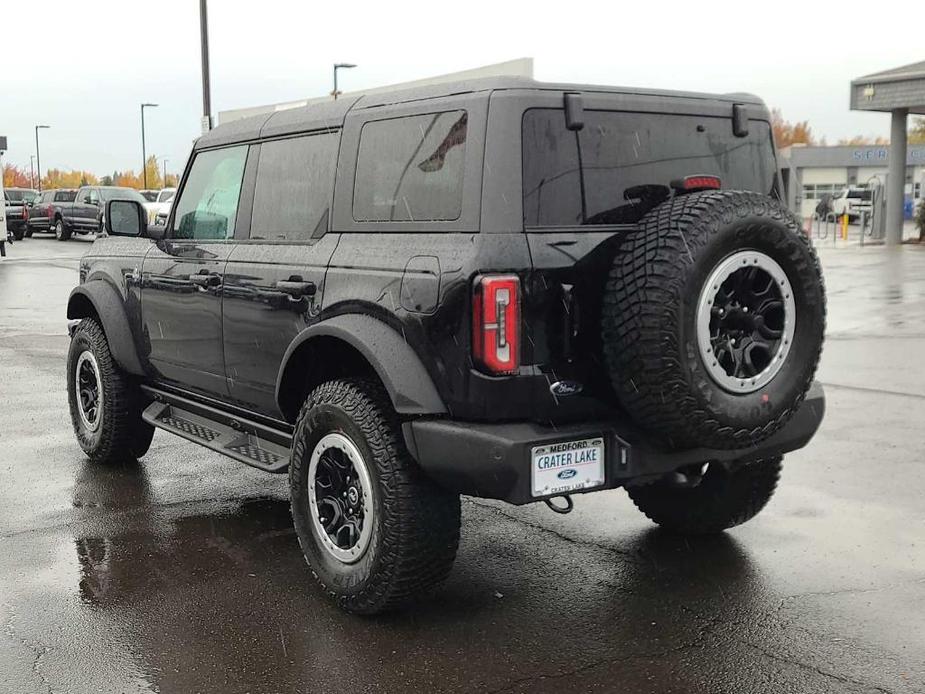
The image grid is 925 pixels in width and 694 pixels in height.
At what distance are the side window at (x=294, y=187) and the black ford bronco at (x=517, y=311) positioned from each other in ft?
0.06

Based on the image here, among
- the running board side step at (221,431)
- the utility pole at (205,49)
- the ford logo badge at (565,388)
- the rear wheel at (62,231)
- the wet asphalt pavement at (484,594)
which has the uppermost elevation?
the utility pole at (205,49)

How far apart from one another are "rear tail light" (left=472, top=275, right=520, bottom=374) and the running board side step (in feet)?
4.69

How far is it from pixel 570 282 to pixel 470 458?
2.32 feet

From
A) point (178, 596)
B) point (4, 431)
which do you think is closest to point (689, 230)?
point (178, 596)

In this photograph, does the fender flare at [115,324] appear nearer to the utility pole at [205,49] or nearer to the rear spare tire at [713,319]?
the rear spare tire at [713,319]

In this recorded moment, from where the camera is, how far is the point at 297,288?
4.30 m

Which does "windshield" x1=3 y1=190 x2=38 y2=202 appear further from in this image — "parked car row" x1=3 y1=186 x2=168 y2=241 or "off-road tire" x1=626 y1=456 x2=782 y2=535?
"off-road tire" x1=626 y1=456 x2=782 y2=535

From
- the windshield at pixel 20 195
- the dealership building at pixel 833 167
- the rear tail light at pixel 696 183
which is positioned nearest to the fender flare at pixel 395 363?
the rear tail light at pixel 696 183

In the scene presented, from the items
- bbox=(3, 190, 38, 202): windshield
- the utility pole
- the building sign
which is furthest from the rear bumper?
the building sign

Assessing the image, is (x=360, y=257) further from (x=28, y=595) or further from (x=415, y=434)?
(x=28, y=595)

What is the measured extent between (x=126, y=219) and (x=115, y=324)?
627 mm

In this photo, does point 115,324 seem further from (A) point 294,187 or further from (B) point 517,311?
(B) point 517,311

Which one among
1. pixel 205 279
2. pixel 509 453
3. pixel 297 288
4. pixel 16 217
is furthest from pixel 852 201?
pixel 509 453

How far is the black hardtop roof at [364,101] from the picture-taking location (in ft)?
12.4
